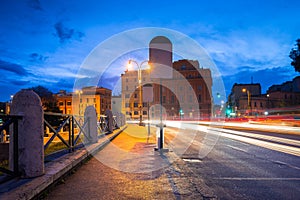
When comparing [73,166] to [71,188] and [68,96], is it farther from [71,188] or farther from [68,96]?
[68,96]

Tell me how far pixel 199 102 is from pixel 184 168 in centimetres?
8674

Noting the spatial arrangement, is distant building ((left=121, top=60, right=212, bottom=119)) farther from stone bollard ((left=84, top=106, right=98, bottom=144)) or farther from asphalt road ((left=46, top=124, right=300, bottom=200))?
asphalt road ((left=46, top=124, right=300, bottom=200))

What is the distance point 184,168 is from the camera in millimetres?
7285

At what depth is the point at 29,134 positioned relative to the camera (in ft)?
16.6

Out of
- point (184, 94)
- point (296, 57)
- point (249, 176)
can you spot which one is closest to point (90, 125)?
point (249, 176)

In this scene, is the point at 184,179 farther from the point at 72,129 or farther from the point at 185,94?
the point at 185,94

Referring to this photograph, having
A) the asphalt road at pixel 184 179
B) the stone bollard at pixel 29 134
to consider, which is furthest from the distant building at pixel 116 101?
the stone bollard at pixel 29 134

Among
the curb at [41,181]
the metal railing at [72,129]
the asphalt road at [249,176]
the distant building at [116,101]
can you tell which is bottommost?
the asphalt road at [249,176]

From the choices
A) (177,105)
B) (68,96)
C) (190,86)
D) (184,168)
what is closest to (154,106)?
(177,105)

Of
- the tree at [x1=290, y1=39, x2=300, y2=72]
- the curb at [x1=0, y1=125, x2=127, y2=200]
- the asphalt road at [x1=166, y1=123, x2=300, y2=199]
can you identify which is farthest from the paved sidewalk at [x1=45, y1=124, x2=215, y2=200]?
the tree at [x1=290, y1=39, x2=300, y2=72]

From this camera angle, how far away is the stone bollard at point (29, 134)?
497 centimetres

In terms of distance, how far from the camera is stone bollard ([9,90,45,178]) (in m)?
4.97

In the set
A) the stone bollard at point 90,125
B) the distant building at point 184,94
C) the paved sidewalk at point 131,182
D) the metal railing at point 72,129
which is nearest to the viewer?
the paved sidewalk at point 131,182

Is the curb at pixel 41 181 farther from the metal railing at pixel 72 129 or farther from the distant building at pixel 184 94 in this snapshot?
the distant building at pixel 184 94
